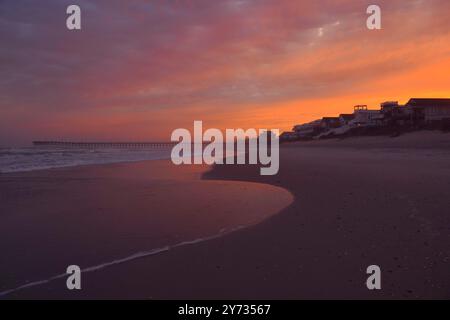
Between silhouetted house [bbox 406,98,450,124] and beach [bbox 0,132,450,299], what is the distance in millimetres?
50706

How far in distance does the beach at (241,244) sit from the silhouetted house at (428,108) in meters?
50.7

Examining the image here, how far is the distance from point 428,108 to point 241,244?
5870 centimetres

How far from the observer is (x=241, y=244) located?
557cm

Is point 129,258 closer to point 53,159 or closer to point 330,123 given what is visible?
point 53,159

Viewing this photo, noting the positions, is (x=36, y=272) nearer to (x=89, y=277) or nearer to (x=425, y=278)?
(x=89, y=277)

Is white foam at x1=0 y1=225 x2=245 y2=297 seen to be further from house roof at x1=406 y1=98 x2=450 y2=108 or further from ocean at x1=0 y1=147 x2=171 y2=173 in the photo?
house roof at x1=406 y1=98 x2=450 y2=108

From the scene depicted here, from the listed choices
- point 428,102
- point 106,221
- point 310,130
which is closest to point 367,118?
point 428,102

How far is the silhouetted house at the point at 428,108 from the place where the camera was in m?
52.5

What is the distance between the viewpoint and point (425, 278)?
393cm

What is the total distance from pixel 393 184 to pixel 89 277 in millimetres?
Result: 9162

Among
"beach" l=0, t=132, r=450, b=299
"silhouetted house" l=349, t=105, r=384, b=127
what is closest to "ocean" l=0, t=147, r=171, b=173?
"beach" l=0, t=132, r=450, b=299

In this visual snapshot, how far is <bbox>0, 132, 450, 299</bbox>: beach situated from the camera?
3990 mm
